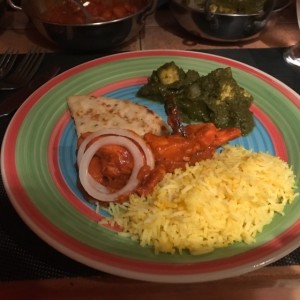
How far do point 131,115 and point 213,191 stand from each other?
1.71 feet

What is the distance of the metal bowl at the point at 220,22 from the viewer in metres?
2.13

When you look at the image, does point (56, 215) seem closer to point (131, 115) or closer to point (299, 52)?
point (131, 115)

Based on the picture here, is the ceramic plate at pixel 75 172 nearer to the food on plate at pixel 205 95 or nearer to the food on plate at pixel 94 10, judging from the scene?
the food on plate at pixel 205 95

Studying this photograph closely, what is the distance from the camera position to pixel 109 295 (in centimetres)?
122

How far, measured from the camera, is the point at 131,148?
146cm

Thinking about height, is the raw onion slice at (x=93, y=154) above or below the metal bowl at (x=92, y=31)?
below

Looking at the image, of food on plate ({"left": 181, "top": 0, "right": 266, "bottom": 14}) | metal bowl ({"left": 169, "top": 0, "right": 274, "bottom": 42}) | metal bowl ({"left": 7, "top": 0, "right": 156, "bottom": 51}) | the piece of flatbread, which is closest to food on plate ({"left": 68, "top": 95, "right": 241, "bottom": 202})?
the piece of flatbread

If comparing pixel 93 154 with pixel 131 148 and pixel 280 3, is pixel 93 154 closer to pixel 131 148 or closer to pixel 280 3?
pixel 131 148

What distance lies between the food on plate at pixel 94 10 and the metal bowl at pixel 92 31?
0.39ft

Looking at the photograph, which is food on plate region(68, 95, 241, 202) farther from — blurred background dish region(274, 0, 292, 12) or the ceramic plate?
blurred background dish region(274, 0, 292, 12)

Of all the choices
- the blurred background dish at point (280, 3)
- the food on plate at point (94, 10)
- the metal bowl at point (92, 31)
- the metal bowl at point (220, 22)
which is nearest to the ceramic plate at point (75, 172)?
the metal bowl at point (92, 31)

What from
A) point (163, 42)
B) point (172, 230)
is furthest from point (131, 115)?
point (163, 42)

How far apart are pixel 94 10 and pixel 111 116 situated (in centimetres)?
91

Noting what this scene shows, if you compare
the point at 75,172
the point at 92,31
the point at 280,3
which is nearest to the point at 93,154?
the point at 75,172
